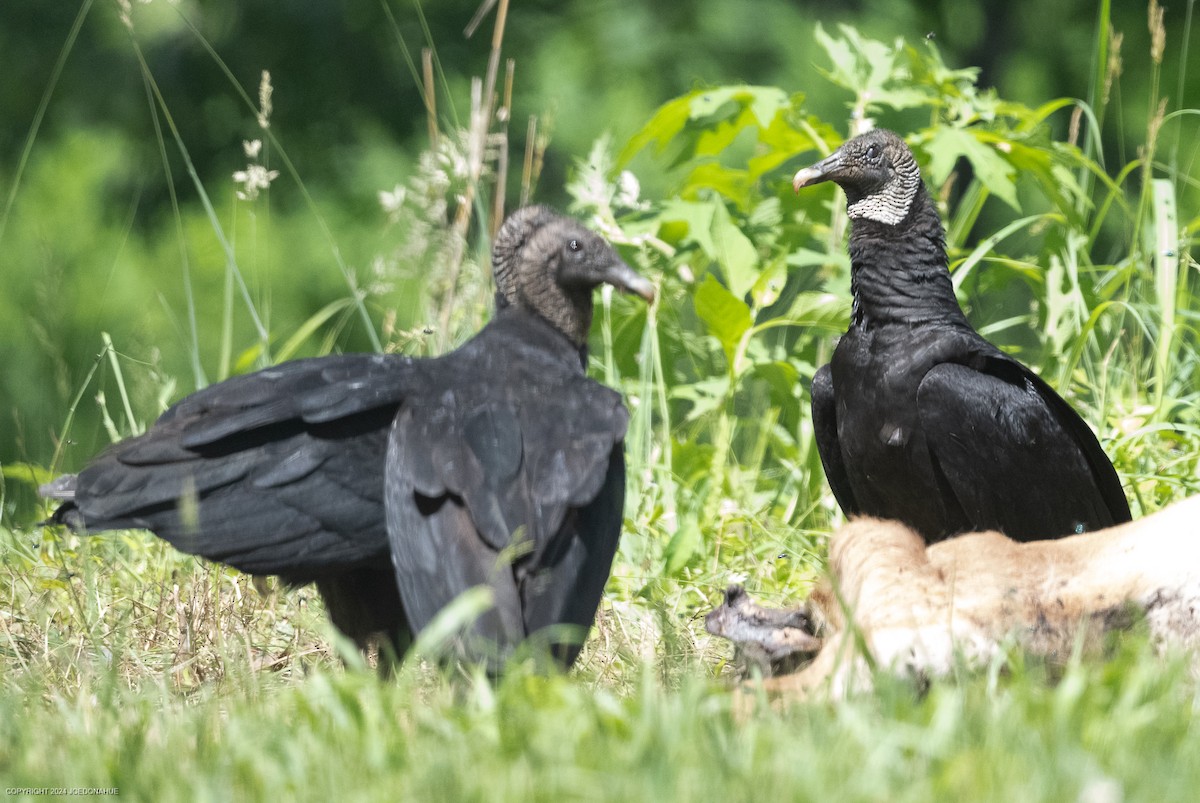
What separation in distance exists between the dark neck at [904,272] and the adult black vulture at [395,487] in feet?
2.84

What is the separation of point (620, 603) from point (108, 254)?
5351 millimetres

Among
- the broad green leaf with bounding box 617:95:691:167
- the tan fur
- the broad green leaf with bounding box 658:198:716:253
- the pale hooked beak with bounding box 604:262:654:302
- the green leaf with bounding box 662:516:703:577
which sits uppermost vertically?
the broad green leaf with bounding box 617:95:691:167

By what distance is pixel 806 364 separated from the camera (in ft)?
14.0

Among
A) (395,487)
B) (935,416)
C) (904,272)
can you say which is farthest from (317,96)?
(395,487)

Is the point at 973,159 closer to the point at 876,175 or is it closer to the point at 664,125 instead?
the point at 876,175

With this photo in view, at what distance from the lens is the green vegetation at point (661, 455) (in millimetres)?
1714

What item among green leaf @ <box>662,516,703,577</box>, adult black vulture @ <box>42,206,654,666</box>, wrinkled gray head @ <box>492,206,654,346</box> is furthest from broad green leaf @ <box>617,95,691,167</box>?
adult black vulture @ <box>42,206,654,666</box>

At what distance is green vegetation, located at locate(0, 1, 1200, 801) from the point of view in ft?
5.62

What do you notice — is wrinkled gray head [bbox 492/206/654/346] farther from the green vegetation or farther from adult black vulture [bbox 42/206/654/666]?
the green vegetation

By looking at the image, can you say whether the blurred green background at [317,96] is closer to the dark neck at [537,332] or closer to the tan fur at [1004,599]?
the dark neck at [537,332]

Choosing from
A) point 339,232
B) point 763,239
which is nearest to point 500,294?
point 763,239

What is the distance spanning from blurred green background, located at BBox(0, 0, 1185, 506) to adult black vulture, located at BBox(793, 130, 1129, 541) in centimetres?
416

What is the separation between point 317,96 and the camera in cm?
819

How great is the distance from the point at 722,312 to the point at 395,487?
1545 millimetres
